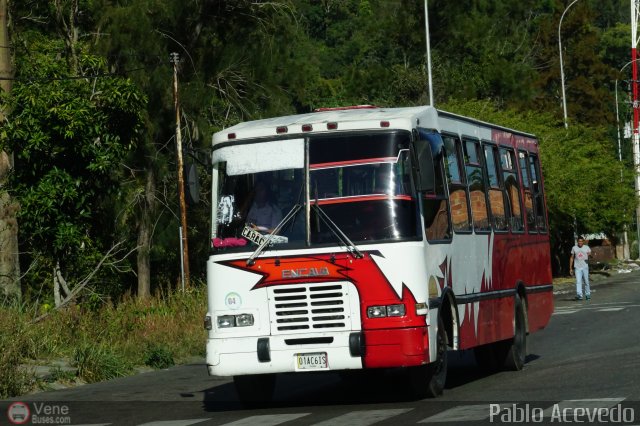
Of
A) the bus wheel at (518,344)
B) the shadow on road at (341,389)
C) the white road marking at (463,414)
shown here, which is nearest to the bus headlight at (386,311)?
the white road marking at (463,414)

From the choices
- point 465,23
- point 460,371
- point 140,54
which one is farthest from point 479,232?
point 465,23

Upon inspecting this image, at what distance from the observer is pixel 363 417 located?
13141 mm

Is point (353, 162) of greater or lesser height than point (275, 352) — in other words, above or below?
above

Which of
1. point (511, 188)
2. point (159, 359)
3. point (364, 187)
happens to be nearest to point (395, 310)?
point (364, 187)

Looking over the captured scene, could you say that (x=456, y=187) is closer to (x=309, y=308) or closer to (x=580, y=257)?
(x=309, y=308)

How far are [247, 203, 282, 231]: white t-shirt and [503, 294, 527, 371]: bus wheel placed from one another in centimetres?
503

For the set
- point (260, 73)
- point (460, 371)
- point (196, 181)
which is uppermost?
point (260, 73)

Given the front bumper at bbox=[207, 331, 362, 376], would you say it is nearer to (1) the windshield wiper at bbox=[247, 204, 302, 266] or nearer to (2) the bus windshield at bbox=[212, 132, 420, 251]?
(1) the windshield wiper at bbox=[247, 204, 302, 266]

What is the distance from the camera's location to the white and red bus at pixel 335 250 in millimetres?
13883

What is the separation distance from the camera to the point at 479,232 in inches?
655

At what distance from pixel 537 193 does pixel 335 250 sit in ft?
23.3

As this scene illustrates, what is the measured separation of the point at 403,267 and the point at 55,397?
5277 millimetres

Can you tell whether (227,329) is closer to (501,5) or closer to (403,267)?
(403,267)

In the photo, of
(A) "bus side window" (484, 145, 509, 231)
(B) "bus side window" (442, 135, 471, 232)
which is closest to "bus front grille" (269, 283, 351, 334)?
(B) "bus side window" (442, 135, 471, 232)
